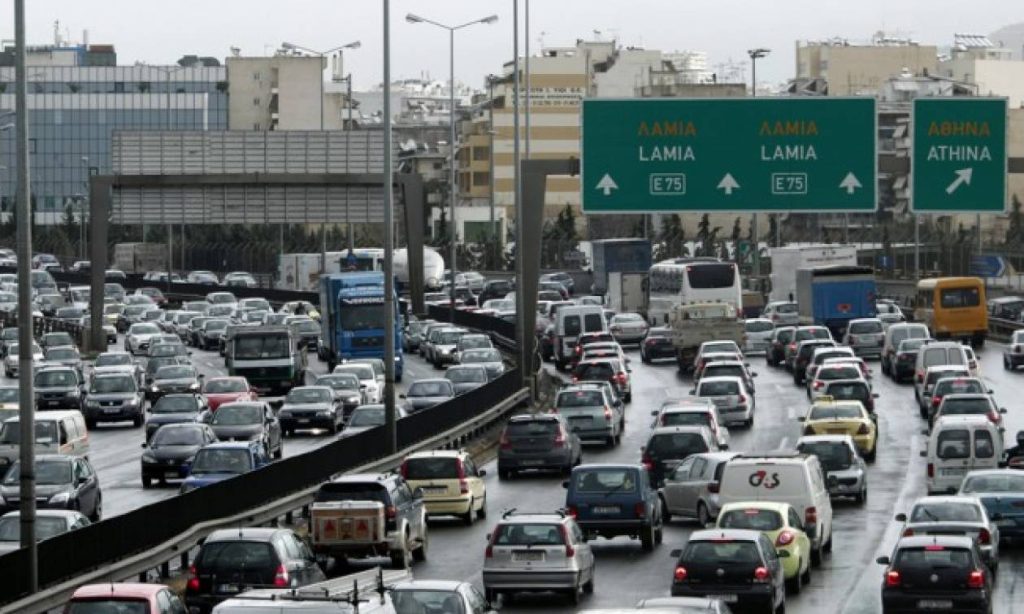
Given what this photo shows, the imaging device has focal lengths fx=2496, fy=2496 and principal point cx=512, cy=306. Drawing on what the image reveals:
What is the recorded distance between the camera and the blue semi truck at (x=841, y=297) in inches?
3435

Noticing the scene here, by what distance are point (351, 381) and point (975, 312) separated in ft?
97.1

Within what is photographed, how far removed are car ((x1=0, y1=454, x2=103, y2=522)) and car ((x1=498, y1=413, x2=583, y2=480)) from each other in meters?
10.2

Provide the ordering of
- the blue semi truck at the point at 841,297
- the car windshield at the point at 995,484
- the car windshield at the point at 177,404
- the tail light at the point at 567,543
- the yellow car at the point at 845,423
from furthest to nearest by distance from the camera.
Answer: the blue semi truck at the point at 841,297 < the car windshield at the point at 177,404 < the yellow car at the point at 845,423 < the car windshield at the point at 995,484 < the tail light at the point at 567,543

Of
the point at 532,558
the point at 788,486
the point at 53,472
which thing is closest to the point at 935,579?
the point at 532,558

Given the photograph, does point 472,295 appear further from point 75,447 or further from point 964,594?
point 964,594

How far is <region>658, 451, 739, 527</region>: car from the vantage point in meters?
38.2

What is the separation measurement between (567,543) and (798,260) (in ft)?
227

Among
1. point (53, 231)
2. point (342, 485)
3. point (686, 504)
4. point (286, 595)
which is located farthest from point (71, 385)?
point (53, 231)

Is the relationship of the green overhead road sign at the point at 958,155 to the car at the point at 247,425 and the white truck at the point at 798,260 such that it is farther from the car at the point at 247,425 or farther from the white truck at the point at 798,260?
the white truck at the point at 798,260

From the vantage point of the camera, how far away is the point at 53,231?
650 ft

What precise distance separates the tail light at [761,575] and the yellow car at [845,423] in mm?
21600

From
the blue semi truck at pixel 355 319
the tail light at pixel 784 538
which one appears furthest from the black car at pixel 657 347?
the tail light at pixel 784 538

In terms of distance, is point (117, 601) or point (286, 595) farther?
point (117, 601)

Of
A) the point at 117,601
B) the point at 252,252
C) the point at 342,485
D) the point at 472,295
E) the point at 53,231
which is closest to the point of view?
the point at 117,601
